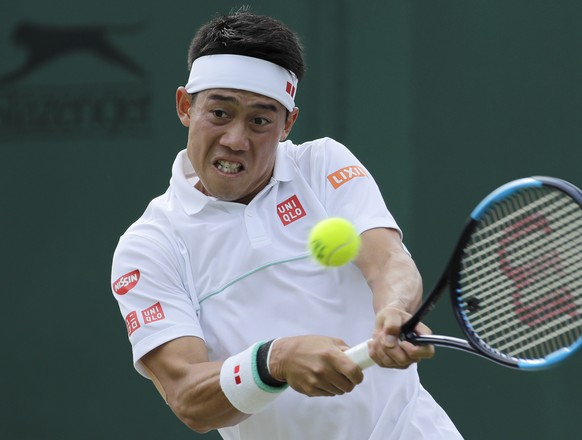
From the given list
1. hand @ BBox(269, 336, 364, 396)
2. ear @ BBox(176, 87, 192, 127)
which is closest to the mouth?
ear @ BBox(176, 87, 192, 127)

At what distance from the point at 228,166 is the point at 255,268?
0.26 metres

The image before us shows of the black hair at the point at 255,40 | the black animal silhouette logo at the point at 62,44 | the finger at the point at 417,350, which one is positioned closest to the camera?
the finger at the point at 417,350

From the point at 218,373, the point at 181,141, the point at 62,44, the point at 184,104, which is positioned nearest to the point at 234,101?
the point at 184,104

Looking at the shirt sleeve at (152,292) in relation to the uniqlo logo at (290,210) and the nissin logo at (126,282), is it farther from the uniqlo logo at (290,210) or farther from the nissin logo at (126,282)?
the uniqlo logo at (290,210)

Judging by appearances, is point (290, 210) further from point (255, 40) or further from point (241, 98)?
point (255, 40)

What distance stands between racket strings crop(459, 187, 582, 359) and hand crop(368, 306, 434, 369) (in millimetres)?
197

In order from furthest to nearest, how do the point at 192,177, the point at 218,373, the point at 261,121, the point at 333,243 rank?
the point at 192,177 < the point at 261,121 < the point at 218,373 < the point at 333,243

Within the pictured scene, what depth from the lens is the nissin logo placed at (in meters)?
2.81

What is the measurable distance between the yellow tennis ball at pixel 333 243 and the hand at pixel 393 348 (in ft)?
0.53

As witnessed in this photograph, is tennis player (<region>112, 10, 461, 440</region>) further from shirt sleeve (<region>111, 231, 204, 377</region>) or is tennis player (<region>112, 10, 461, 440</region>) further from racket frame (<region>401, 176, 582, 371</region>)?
racket frame (<region>401, 176, 582, 371</region>)

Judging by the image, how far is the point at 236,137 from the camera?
284cm

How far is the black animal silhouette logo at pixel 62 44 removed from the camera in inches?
186

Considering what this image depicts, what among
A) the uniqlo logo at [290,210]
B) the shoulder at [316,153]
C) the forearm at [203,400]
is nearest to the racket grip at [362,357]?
the forearm at [203,400]

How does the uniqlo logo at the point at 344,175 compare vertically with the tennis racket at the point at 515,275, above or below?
above
